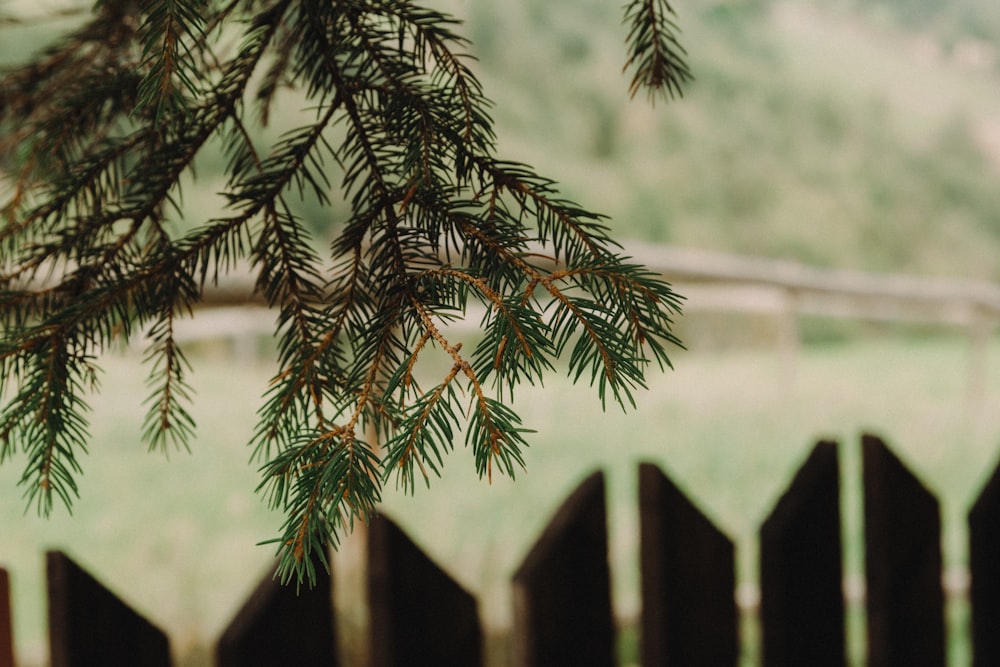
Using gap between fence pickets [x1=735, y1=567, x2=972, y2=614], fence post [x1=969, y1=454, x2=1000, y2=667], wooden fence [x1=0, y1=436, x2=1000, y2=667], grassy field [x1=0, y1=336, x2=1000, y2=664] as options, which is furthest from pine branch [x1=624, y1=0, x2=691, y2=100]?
gap between fence pickets [x1=735, y1=567, x2=972, y2=614]

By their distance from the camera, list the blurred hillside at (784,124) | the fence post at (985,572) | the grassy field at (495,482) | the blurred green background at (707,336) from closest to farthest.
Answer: the fence post at (985,572) < the grassy field at (495,482) < the blurred green background at (707,336) < the blurred hillside at (784,124)

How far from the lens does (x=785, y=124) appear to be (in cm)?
988

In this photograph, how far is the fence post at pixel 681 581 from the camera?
3.23ft

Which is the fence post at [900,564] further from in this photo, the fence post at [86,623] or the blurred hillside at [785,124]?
the blurred hillside at [785,124]

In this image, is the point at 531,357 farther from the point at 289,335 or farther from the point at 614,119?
the point at 614,119

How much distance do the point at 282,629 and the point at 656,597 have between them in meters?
0.42

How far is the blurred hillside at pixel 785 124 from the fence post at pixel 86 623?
23.4 feet

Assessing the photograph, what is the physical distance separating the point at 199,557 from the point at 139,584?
287mm

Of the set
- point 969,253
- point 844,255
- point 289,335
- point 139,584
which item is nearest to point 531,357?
point 289,335

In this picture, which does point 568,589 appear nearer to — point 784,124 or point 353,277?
point 353,277

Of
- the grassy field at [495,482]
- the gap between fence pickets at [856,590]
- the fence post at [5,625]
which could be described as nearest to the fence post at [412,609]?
the fence post at [5,625]

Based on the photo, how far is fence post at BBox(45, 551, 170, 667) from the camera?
2.66ft

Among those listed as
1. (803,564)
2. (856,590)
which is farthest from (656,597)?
(856,590)

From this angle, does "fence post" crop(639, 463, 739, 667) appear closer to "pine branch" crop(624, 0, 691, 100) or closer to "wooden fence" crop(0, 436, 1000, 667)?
"wooden fence" crop(0, 436, 1000, 667)
